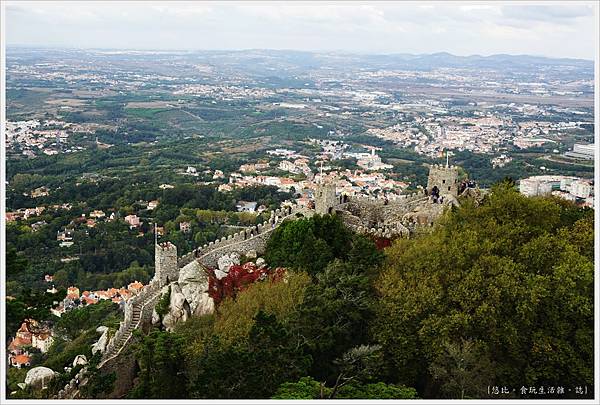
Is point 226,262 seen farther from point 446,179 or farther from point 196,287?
point 446,179

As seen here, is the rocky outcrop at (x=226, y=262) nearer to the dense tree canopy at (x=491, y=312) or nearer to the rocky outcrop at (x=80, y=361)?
the rocky outcrop at (x=80, y=361)

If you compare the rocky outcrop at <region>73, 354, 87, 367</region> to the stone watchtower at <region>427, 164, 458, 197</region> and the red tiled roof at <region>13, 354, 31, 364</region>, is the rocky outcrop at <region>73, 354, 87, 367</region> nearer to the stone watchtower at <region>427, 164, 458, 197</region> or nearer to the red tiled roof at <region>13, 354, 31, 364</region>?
the red tiled roof at <region>13, 354, 31, 364</region>

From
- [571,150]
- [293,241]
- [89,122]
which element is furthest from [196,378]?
[89,122]

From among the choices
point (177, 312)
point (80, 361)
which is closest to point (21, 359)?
point (80, 361)

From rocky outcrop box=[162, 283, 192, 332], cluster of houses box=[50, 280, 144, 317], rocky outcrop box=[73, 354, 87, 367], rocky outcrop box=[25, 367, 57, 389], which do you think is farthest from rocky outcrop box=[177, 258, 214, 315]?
cluster of houses box=[50, 280, 144, 317]

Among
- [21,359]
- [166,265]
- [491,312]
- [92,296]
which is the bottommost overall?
[92,296]

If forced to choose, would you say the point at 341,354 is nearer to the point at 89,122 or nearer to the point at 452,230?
the point at 452,230

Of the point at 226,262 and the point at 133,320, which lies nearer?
the point at 133,320

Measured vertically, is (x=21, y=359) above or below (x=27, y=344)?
above
